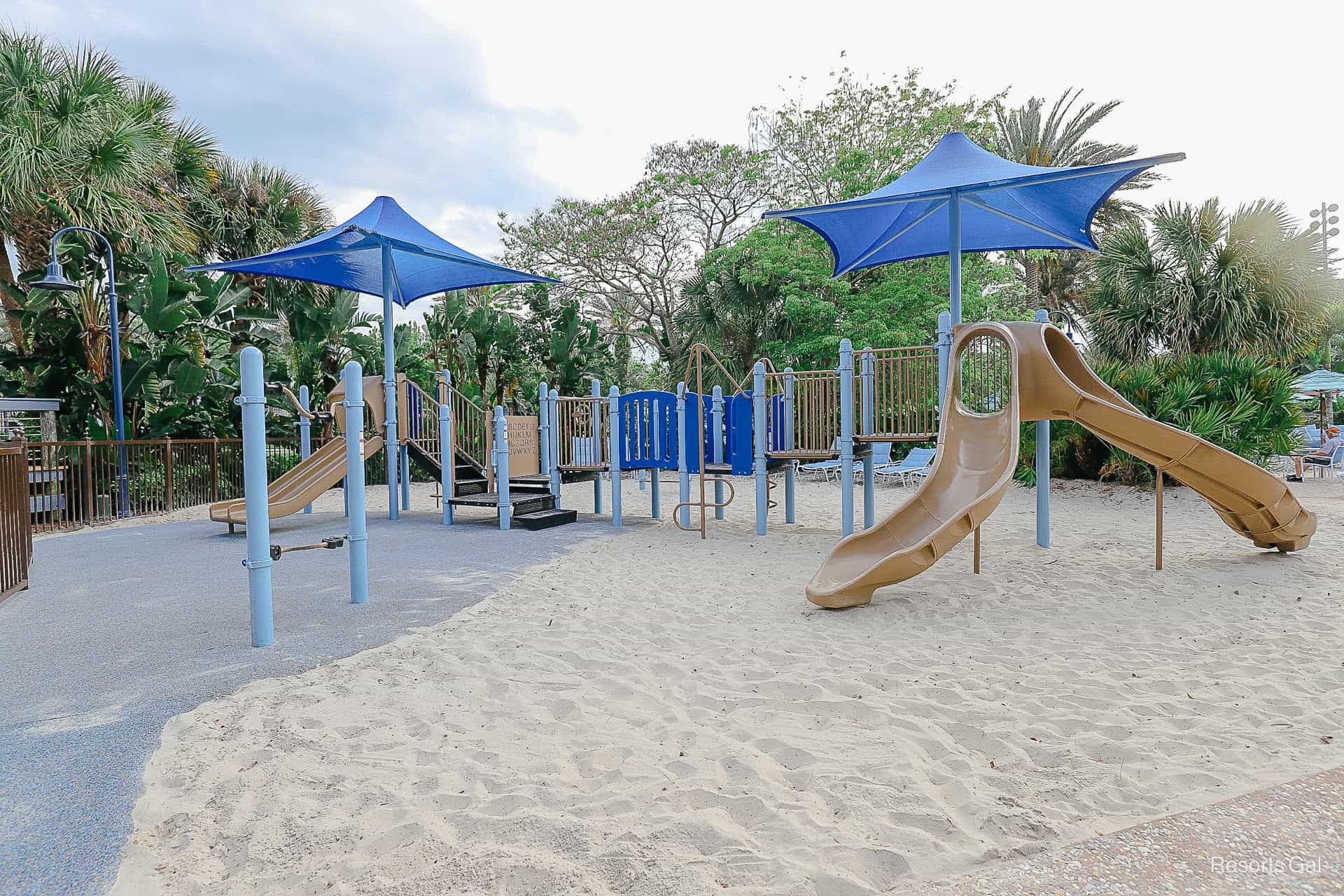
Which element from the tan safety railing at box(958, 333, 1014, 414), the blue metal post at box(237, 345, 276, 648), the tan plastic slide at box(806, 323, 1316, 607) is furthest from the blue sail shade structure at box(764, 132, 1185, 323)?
the blue metal post at box(237, 345, 276, 648)

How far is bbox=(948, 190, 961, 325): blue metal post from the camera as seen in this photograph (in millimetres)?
8188

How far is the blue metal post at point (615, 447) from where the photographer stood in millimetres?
10562

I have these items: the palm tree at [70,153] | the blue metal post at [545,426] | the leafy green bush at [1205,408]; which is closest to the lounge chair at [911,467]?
the leafy green bush at [1205,408]

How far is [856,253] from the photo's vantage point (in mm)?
10203

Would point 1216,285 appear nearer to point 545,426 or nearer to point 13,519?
point 545,426

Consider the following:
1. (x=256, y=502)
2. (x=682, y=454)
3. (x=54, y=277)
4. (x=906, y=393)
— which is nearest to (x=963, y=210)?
(x=906, y=393)

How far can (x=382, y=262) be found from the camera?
12.2m

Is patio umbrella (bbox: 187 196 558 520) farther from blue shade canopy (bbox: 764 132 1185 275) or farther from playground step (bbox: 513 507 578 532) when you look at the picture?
blue shade canopy (bbox: 764 132 1185 275)

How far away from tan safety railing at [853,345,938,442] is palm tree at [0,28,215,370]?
13.2m

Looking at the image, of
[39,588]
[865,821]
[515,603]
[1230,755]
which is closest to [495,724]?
[865,821]

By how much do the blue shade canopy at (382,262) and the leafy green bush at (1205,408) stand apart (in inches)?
376

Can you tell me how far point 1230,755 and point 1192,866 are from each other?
104 cm

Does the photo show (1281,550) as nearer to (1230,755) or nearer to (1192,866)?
(1230,755)

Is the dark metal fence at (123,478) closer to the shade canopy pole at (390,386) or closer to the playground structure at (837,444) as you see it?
the shade canopy pole at (390,386)
